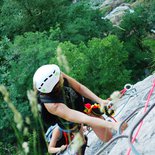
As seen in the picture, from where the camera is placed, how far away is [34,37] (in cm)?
2123

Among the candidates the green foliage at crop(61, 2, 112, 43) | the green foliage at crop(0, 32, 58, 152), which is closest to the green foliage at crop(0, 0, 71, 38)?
the green foliage at crop(61, 2, 112, 43)

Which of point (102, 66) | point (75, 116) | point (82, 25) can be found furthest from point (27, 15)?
point (75, 116)

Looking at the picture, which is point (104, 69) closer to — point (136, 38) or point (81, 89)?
point (136, 38)

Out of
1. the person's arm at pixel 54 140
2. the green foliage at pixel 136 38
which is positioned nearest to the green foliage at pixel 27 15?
the green foliage at pixel 136 38

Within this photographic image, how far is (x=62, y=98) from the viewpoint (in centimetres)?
328

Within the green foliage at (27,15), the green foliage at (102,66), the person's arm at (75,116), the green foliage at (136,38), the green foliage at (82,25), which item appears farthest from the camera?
the green foliage at (136,38)

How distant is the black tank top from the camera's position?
10.7 ft

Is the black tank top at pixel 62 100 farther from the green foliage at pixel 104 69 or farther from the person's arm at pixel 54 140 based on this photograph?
the green foliage at pixel 104 69

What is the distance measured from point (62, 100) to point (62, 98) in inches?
1.0

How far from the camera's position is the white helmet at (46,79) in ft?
11.0

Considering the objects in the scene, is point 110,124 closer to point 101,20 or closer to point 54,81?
point 54,81

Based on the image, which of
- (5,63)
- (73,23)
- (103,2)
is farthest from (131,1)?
(5,63)

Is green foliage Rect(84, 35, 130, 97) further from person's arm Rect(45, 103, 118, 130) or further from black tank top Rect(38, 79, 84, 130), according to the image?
person's arm Rect(45, 103, 118, 130)

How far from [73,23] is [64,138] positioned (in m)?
21.5
